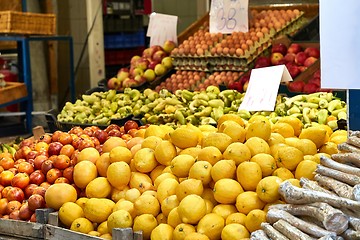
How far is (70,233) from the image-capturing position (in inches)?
118

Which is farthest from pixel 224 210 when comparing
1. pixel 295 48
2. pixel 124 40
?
pixel 124 40

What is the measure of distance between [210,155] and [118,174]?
0.46m

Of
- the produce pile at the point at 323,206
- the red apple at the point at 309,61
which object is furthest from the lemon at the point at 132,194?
the red apple at the point at 309,61

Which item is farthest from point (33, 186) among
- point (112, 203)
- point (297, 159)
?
point (297, 159)

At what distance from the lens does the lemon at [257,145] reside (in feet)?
9.65

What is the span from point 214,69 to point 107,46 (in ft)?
17.7

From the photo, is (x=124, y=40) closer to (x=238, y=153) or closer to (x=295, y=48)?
(x=295, y=48)

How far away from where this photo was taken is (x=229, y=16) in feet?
21.2


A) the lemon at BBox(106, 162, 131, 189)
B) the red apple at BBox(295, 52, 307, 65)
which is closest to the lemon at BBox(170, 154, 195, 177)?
the lemon at BBox(106, 162, 131, 189)

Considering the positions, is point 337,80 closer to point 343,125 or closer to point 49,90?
point 343,125

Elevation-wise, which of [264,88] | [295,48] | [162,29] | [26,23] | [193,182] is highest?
[26,23]

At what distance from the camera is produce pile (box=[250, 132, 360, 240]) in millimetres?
2244

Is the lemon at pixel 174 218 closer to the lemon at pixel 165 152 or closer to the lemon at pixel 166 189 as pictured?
the lemon at pixel 166 189

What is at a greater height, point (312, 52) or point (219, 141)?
point (312, 52)
